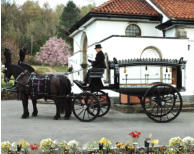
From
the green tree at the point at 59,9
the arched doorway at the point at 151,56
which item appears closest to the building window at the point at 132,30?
the arched doorway at the point at 151,56

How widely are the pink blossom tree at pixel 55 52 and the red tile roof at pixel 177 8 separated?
1416 inches

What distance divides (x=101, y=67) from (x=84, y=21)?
10.4 metres

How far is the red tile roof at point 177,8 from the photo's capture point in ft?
54.0

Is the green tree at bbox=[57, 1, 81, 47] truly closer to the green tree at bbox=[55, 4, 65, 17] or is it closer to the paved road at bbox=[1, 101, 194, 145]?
the green tree at bbox=[55, 4, 65, 17]

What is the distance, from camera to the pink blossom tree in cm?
5391

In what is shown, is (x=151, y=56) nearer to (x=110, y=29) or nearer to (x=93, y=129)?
(x=110, y=29)

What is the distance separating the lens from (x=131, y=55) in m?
14.7

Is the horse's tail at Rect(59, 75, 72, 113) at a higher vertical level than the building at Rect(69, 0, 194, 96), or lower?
lower

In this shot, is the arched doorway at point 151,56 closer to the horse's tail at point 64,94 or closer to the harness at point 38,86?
the horse's tail at point 64,94

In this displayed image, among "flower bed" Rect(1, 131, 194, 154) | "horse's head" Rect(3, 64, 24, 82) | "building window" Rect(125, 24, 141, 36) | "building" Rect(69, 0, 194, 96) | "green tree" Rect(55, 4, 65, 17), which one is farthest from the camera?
"green tree" Rect(55, 4, 65, 17)

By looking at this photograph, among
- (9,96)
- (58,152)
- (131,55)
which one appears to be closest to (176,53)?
(131,55)

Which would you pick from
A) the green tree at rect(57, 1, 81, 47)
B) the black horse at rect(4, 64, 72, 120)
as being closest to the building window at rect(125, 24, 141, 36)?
the black horse at rect(4, 64, 72, 120)

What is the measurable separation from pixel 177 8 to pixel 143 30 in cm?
277

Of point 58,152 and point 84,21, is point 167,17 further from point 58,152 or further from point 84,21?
point 58,152
